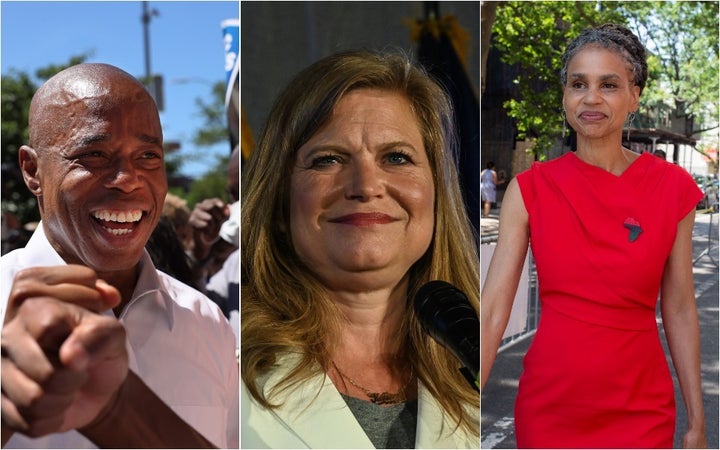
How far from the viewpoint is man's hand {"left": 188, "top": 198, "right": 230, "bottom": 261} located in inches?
149

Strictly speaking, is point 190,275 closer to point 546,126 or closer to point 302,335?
point 302,335

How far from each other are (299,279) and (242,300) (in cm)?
22

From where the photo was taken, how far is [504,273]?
329 centimetres

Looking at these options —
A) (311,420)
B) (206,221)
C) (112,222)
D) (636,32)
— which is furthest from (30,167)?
(636,32)

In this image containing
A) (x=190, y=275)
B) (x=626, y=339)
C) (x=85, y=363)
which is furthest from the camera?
(x=190, y=275)

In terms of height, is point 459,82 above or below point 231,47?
below

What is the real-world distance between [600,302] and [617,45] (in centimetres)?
89

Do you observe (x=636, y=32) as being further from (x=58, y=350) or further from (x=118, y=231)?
(x=58, y=350)

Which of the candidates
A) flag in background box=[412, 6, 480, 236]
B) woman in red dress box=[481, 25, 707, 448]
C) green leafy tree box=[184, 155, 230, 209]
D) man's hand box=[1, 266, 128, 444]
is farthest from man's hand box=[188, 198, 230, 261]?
woman in red dress box=[481, 25, 707, 448]

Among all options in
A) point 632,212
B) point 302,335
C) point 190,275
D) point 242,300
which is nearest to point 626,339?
point 632,212

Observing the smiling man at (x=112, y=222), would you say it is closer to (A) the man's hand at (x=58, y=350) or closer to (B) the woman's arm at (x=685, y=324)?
(A) the man's hand at (x=58, y=350)

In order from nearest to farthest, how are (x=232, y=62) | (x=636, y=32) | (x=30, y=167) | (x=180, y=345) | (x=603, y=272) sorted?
(x=30, y=167), (x=603, y=272), (x=180, y=345), (x=232, y=62), (x=636, y=32)

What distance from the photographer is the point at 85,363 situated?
8.83 feet

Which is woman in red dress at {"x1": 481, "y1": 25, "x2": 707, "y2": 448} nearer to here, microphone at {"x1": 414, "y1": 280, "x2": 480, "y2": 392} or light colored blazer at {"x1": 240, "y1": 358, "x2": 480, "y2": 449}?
microphone at {"x1": 414, "y1": 280, "x2": 480, "y2": 392}
